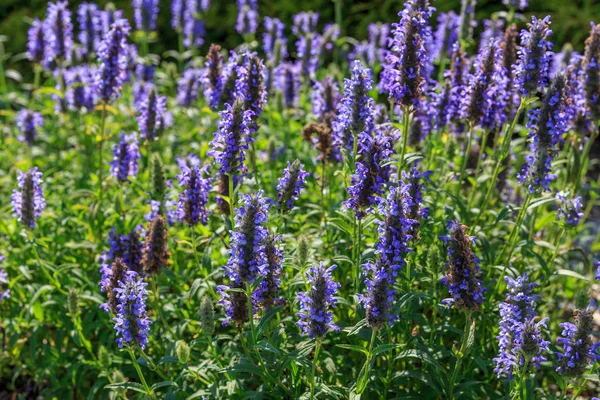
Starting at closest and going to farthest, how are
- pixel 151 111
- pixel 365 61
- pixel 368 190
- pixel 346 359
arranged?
pixel 368 190, pixel 346 359, pixel 151 111, pixel 365 61

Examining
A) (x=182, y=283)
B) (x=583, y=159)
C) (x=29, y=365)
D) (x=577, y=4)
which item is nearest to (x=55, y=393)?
(x=29, y=365)

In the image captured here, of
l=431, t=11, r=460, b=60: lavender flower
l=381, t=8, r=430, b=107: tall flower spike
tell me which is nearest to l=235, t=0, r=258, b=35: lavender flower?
l=431, t=11, r=460, b=60: lavender flower

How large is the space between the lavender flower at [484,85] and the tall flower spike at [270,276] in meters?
1.81

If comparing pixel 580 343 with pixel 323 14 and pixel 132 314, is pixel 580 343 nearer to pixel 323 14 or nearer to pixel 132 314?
pixel 132 314

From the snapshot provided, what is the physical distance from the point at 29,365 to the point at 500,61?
4.28 meters

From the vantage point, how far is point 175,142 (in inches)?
290

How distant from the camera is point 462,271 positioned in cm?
345

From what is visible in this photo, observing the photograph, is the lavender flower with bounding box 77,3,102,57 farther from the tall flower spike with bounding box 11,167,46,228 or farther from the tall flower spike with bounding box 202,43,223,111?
the tall flower spike with bounding box 11,167,46,228

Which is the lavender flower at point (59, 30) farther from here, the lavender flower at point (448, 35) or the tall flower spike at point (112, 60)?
the lavender flower at point (448, 35)

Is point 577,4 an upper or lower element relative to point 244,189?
upper

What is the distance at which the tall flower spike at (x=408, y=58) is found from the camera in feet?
13.3

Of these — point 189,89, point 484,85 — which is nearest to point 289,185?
point 484,85

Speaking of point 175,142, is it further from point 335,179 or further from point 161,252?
point 161,252

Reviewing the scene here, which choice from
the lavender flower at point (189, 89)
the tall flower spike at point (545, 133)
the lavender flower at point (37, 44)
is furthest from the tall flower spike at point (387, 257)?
the lavender flower at point (37, 44)
